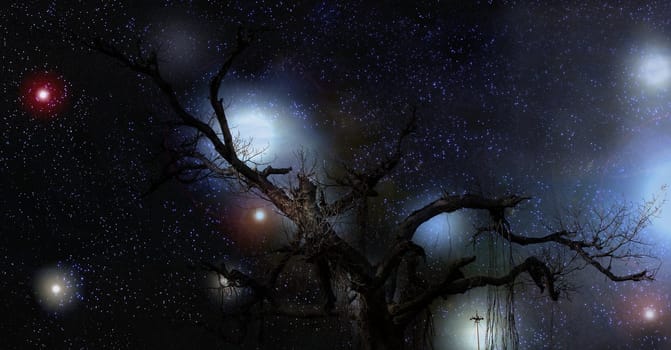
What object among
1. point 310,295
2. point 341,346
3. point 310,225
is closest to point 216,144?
point 310,225

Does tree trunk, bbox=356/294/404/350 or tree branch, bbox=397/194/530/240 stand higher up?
tree branch, bbox=397/194/530/240

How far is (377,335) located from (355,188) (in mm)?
2748

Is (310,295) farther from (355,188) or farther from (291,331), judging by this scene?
(355,188)

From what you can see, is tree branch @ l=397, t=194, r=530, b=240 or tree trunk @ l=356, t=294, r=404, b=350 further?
tree branch @ l=397, t=194, r=530, b=240

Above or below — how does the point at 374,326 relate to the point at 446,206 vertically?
below

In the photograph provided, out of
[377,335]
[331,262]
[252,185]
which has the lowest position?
[377,335]

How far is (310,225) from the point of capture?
1212 centimetres

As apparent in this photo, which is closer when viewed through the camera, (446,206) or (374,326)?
(374,326)

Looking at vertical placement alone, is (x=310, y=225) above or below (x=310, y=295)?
below

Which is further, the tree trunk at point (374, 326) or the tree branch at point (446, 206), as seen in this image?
the tree branch at point (446, 206)

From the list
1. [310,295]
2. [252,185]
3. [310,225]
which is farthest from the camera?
[310,295]

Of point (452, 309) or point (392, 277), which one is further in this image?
point (452, 309)

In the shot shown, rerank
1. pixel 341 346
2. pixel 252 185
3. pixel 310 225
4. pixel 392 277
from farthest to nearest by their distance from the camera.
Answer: pixel 341 346 → pixel 392 277 → pixel 252 185 → pixel 310 225

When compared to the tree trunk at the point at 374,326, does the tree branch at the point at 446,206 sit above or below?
above
